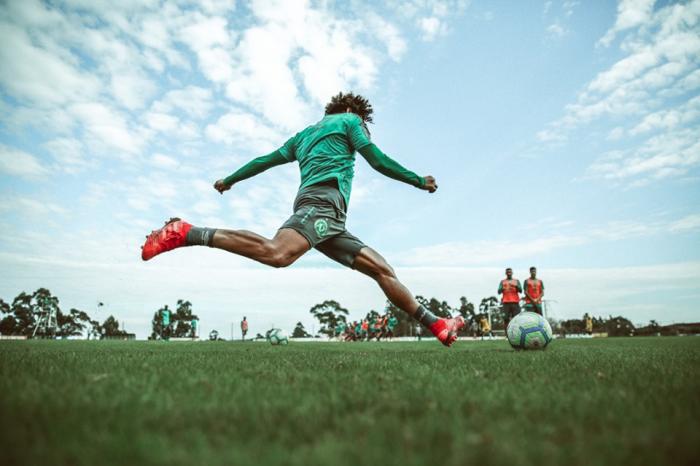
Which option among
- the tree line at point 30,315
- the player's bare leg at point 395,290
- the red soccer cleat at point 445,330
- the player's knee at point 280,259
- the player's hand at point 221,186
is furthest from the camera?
the tree line at point 30,315

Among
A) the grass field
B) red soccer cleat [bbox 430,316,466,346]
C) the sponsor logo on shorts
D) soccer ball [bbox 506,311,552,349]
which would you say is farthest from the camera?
soccer ball [bbox 506,311,552,349]

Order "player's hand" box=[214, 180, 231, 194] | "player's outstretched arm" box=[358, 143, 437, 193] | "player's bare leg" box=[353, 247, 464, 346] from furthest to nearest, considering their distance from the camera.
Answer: "player's hand" box=[214, 180, 231, 194] → "player's bare leg" box=[353, 247, 464, 346] → "player's outstretched arm" box=[358, 143, 437, 193]

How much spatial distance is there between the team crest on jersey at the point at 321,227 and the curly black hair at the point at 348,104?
5.16ft

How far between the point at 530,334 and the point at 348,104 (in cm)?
502

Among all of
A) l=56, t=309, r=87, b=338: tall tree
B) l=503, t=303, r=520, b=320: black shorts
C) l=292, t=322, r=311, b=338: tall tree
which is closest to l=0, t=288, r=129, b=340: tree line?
l=56, t=309, r=87, b=338: tall tree

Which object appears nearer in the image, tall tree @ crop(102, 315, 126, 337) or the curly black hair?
the curly black hair

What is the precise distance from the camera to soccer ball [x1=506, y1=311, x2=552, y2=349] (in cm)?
773

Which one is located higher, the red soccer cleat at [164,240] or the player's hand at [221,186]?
the player's hand at [221,186]

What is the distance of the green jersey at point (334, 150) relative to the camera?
4.83 m

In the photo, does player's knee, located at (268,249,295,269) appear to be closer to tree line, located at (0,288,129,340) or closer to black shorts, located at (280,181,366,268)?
black shorts, located at (280,181,366,268)

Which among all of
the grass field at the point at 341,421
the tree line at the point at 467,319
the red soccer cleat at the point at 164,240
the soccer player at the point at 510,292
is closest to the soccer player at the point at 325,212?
the red soccer cleat at the point at 164,240

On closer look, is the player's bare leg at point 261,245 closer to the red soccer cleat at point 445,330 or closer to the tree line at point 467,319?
the red soccer cleat at point 445,330

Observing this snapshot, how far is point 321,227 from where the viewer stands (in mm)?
4609

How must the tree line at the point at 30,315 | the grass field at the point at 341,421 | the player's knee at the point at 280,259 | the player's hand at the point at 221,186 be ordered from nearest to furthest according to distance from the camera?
the grass field at the point at 341,421 < the player's knee at the point at 280,259 < the player's hand at the point at 221,186 < the tree line at the point at 30,315
